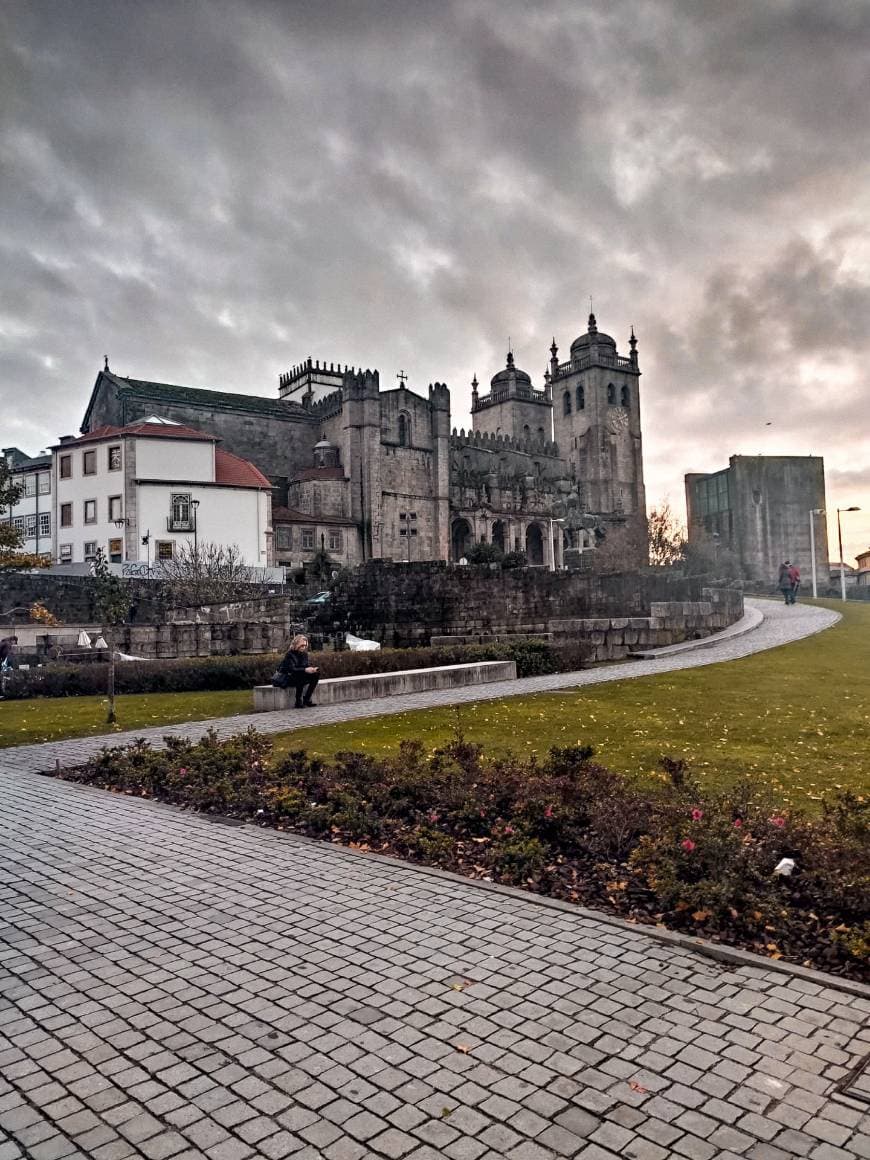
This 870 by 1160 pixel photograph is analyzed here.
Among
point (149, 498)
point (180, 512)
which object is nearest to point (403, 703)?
point (180, 512)

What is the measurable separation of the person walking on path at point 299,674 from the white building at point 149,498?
131ft

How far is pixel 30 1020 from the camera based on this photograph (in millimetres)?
4594

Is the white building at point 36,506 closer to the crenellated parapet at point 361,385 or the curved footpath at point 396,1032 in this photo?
the crenellated parapet at point 361,385

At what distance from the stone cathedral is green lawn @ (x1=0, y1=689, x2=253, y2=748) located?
149 ft

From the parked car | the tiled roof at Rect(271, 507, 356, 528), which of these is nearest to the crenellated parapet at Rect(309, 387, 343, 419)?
the tiled roof at Rect(271, 507, 356, 528)

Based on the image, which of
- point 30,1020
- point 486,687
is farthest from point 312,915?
point 486,687

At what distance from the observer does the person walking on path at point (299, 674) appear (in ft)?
57.8

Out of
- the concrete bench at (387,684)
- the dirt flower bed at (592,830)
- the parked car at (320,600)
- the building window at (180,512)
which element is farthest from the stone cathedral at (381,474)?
the dirt flower bed at (592,830)

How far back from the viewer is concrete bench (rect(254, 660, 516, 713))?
58.6 ft

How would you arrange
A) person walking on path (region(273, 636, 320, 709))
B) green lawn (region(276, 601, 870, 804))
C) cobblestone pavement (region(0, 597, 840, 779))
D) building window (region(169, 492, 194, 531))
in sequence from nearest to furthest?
green lawn (region(276, 601, 870, 804)) < cobblestone pavement (region(0, 597, 840, 779)) < person walking on path (region(273, 636, 320, 709)) < building window (region(169, 492, 194, 531))

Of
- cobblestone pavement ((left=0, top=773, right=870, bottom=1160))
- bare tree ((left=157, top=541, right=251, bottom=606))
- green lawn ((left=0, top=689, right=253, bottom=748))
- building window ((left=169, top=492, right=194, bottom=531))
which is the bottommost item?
cobblestone pavement ((left=0, top=773, right=870, bottom=1160))

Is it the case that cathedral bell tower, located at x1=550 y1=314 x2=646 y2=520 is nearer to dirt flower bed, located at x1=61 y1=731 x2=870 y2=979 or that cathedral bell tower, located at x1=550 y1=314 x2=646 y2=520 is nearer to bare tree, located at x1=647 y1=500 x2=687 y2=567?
bare tree, located at x1=647 y1=500 x2=687 y2=567

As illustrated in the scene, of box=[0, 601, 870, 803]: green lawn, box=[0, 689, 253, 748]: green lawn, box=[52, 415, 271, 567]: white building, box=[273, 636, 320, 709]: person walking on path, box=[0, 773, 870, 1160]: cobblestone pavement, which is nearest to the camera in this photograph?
box=[0, 773, 870, 1160]: cobblestone pavement

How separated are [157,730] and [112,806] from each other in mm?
5708
